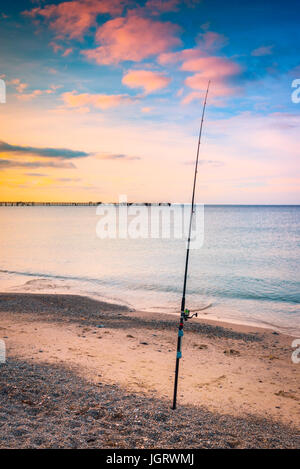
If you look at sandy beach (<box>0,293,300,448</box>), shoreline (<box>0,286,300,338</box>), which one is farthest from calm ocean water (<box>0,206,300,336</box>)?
sandy beach (<box>0,293,300,448</box>)

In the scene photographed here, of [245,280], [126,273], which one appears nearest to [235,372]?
[245,280]

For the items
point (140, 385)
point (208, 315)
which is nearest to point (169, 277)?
point (208, 315)

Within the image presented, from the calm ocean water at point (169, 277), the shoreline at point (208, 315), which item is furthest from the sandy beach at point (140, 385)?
the calm ocean water at point (169, 277)

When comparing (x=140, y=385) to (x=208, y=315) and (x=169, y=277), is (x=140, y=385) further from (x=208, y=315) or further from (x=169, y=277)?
(x=169, y=277)

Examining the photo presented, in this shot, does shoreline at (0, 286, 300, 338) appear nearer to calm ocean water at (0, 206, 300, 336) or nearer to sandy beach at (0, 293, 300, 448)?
calm ocean water at (0, 206, 300, 336)

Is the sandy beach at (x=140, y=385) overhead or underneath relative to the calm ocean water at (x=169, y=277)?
overhead

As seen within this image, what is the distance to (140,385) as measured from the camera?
7441 mm

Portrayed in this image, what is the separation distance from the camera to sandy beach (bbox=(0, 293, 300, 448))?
5309 mm

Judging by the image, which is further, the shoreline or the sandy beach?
the shoreline

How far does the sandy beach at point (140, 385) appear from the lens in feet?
17.4

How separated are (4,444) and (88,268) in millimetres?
24454

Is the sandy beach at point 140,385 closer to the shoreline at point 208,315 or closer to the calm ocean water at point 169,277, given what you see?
the shoreline at point 208,315

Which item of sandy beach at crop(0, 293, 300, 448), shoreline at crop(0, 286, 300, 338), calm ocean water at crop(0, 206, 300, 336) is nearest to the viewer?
sandy beach at crop(0, 293, 300, 448)

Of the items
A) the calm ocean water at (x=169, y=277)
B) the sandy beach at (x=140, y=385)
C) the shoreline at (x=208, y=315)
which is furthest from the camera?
the calm ocean water at (x=169, y=277)
